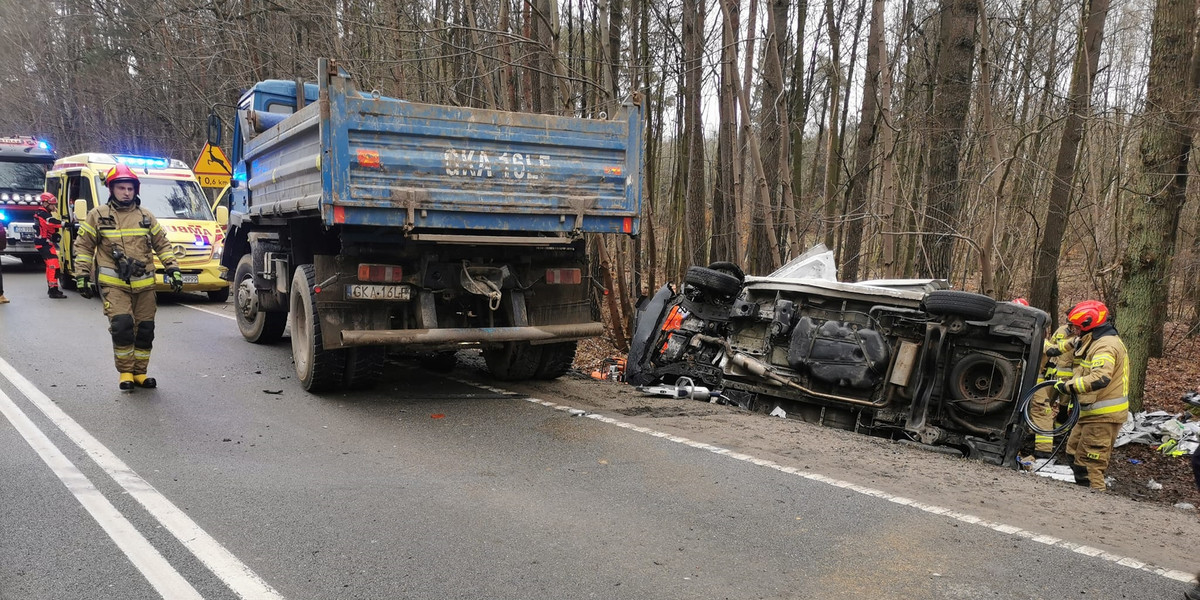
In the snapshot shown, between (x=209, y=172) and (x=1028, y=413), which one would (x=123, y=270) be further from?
(x=209, y=172)

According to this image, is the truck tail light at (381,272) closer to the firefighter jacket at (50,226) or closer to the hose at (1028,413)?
the hose at (1028,413)

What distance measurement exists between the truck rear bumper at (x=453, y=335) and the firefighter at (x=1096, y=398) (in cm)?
427

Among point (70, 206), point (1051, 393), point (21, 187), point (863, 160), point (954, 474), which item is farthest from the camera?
point (21, 187)

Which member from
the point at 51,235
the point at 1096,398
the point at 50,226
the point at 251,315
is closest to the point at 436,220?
the point at 251,315

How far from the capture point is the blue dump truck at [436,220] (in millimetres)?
5734

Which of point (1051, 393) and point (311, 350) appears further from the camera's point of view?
point (1051, 393)

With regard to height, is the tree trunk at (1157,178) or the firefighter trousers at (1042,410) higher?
the tree trunk at (1157,178)

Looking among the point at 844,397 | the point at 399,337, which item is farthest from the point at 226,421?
the point at 844,397

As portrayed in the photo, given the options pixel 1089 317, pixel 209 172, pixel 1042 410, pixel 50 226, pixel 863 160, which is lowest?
pixel 1042 410

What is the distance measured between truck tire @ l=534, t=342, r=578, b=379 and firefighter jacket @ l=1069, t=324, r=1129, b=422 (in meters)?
4.27

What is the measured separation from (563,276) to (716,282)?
1601mm

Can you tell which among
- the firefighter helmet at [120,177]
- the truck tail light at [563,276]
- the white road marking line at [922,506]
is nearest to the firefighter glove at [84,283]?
the firefighter helmet at [120,177]

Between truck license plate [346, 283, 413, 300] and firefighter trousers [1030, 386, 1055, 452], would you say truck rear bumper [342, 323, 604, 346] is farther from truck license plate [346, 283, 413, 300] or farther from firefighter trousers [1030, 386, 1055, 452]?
firefighter trousers [1030, 386, 1055, 452]

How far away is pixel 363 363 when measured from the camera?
261 inches
